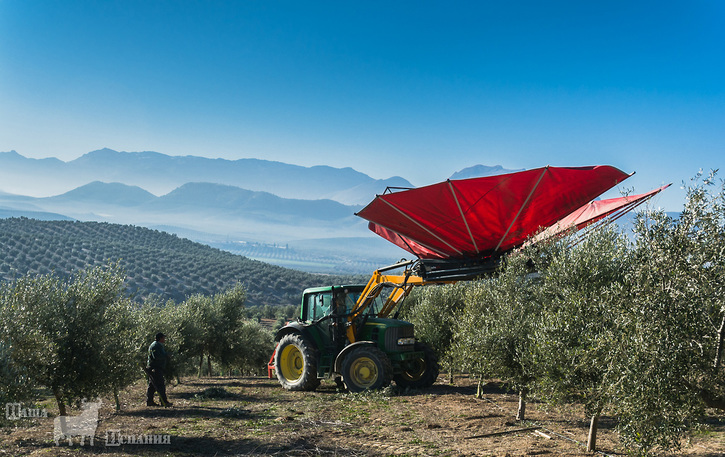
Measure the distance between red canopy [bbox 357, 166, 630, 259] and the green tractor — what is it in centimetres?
241

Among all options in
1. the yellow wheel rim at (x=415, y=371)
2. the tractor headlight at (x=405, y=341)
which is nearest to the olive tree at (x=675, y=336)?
the tractor headlight at (x=405, y=341)

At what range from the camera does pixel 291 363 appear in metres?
17.8

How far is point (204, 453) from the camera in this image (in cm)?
856

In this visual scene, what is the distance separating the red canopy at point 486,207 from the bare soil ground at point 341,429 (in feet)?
14.7

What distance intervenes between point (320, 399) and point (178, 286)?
59.1 meters

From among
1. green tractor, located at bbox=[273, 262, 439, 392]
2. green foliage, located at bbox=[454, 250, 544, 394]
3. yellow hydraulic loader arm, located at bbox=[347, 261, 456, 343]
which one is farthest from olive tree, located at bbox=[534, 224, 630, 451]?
yellow hydraulic loader arm, located at bbox=[347, 261, 456, 343]

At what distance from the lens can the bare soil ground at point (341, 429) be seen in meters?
8.73

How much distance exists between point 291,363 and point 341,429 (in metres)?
7.49

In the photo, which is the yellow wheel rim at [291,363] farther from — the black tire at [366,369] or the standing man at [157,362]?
the standing man at [157,362]

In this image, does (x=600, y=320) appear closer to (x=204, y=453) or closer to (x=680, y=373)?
(x=680, y=373)

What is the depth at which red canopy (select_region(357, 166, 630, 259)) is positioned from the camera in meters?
11.3

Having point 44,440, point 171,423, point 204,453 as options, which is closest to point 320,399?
point 171,423

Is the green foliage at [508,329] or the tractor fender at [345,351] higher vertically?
the green foliage at [508,329]

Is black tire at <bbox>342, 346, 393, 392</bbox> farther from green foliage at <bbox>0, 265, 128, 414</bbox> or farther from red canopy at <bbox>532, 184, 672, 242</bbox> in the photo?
green foliage at <bbox>0, 265, 128, 414</bbox>
